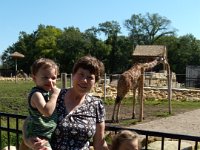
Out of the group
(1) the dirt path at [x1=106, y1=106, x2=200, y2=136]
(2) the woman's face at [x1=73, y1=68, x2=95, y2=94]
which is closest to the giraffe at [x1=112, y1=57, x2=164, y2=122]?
(1) the dirt path at [x1=106, y1=106, x2=200, y2=136]

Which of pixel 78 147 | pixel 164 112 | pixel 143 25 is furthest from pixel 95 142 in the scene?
pixel 143 25

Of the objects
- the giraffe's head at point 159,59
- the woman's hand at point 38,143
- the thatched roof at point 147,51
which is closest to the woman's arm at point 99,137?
the woman's hand at point 38,143

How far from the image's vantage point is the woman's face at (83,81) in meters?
3.03

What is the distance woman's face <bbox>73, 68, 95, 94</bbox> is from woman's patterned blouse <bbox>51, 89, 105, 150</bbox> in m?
0.12

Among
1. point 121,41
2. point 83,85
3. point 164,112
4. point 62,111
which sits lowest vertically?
point 164,112

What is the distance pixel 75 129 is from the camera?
295 cm

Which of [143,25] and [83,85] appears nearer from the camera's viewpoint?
[83,85]

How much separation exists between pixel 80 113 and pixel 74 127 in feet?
0.40

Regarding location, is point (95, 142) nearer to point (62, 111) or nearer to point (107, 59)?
point (62, 111)

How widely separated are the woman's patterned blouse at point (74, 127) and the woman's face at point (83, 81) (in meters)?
0.12

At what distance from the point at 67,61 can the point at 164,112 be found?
49.9 meters

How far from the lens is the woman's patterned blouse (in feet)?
9.71

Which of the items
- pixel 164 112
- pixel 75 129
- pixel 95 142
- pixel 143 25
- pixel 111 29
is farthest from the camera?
pixel 143 25

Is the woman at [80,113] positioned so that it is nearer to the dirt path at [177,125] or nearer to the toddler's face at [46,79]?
the toddler's face at [46,79]
